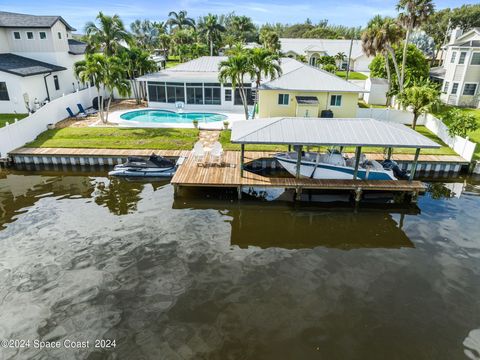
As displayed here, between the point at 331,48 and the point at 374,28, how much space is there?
44.4 metres

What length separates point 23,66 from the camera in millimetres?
30859

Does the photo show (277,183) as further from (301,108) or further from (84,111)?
(84,111)

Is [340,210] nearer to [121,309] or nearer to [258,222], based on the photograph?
[258,222]

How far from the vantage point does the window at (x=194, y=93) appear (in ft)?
110

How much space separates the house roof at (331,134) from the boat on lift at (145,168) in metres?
5.27

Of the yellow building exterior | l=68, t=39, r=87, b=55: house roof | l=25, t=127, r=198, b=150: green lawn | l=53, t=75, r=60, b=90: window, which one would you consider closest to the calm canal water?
l=25, t=127, r=198, b=150: green lawn

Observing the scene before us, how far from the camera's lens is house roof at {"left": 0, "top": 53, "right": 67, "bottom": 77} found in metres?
28.8

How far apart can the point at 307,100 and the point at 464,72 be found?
66.9 ft

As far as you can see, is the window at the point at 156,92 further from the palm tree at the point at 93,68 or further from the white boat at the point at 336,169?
the white boat at the point at 336,169

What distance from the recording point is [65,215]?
16391mm

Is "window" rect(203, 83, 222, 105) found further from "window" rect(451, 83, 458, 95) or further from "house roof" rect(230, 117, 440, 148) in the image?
"window" rect(451, 83, 458, 95)

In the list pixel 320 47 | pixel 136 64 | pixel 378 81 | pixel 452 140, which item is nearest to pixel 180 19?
pixel 320 47

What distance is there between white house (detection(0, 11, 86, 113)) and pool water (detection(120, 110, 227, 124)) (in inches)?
321

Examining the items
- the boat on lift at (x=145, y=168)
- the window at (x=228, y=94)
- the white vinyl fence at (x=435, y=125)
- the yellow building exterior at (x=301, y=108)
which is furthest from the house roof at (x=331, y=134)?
the window at (x=228, y=94)
